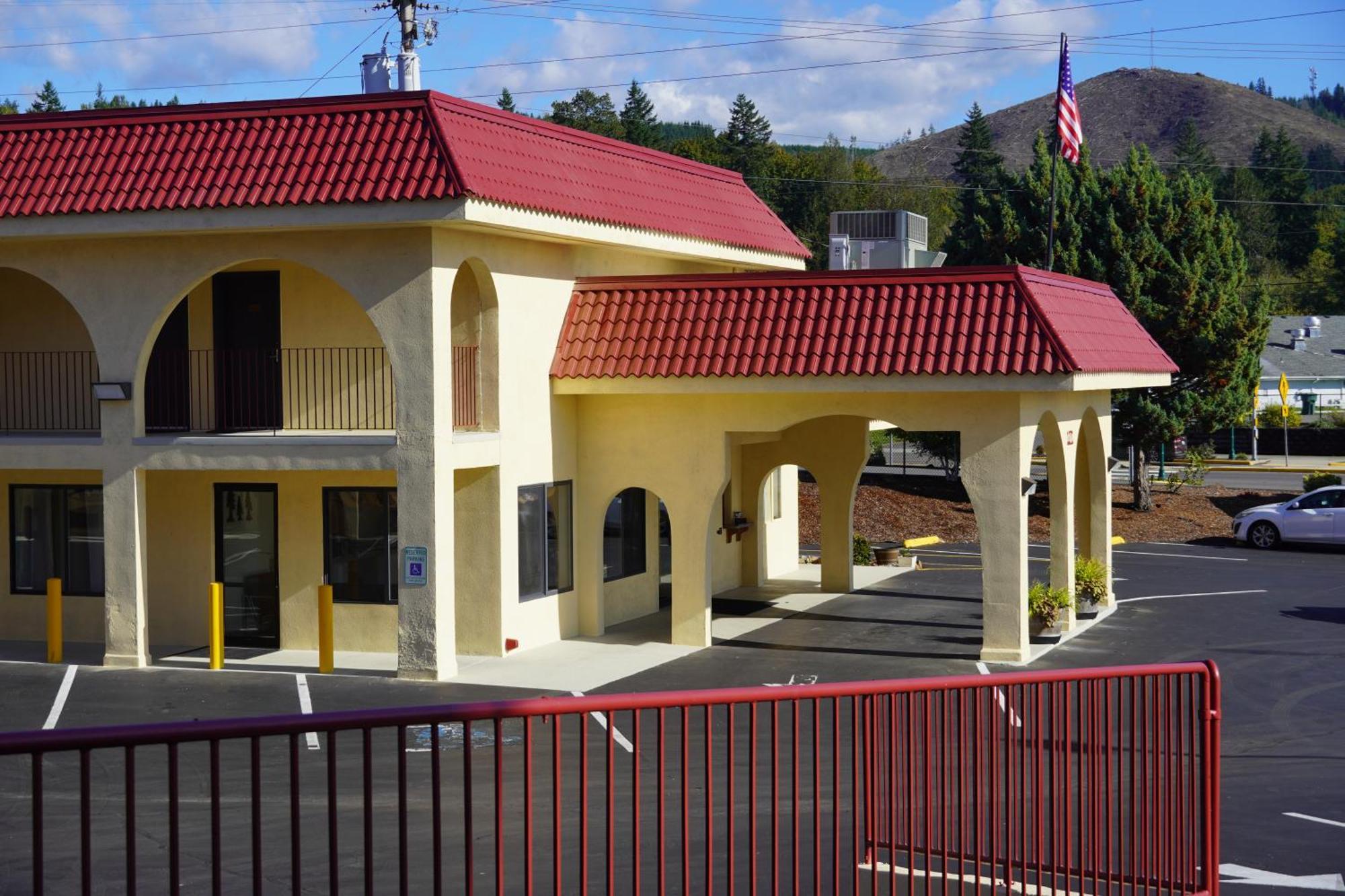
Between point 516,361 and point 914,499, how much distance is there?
66.3 feet

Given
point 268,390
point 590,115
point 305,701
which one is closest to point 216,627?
point 305,701

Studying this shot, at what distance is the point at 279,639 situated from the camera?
21.2m

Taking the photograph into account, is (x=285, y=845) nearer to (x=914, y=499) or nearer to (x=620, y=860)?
(x=620, y=860)

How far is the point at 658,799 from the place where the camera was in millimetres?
6406

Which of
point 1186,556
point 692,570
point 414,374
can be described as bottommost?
point 1186,556

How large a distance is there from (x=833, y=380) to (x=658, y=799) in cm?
1371

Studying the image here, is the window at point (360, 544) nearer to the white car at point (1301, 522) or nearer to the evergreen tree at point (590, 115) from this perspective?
the white car at point (1301, 522)

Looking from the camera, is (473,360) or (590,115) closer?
(473,360)

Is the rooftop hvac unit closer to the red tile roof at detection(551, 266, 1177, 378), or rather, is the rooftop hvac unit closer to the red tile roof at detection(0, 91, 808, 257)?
the red tile roof at detection(551, 266, 1177, 378)

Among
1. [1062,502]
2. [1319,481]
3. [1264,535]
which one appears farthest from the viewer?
[1319,481]

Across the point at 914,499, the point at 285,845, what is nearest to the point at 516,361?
the point at 285,845

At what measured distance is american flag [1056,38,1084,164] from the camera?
92.4 feet

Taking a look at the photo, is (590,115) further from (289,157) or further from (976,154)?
(289,157)

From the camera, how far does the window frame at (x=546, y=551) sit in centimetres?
2081
